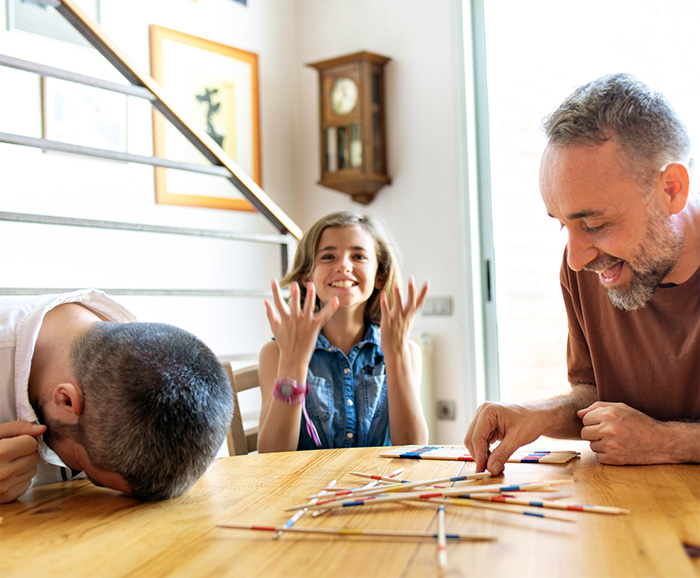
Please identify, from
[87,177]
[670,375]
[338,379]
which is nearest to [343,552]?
[670,375]

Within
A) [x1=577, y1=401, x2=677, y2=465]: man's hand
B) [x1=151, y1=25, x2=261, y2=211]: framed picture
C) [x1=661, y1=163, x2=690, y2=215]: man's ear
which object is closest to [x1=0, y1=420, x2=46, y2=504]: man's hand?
[x1=577, y1=401, x2=677, y2=465]: man's hand

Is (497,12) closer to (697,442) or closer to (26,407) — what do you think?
(697,442)

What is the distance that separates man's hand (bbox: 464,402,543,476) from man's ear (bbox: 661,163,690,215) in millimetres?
450

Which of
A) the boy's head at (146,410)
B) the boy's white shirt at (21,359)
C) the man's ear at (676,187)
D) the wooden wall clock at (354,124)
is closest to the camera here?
the boy's head at (146,410)

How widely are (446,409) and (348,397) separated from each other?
5.53ft

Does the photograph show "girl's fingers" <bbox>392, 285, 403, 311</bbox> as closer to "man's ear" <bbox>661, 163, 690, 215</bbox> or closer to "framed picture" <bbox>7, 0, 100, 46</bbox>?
"man's ear" <bbox>661, 163, 690, 215</bbox>

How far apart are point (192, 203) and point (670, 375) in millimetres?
2636

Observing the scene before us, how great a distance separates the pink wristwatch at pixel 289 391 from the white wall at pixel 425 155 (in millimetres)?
1857

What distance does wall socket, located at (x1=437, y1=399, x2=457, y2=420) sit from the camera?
11.4 feet

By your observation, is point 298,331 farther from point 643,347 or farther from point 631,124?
point 631,124

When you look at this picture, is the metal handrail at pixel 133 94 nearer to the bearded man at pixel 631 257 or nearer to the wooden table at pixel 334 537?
the wooden table at pixel 334 537

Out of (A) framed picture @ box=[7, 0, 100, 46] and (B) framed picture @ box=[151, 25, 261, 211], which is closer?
(A) framed picture @ box=[7, 0, 100, 46]

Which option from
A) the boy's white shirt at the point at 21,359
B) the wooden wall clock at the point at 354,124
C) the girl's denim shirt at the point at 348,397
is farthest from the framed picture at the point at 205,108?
the boy's white shirt at the point at 21,359

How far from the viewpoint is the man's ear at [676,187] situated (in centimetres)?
125
